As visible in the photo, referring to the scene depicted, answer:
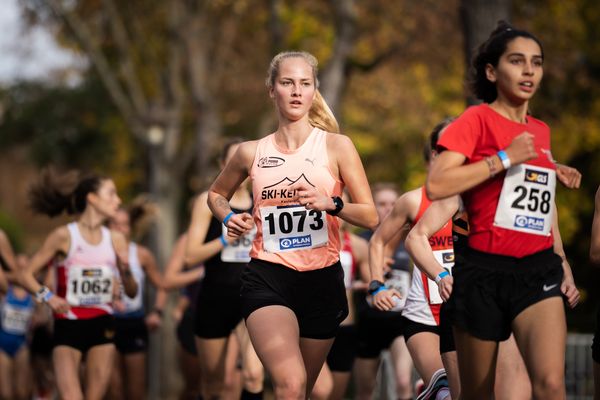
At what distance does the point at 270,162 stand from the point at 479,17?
527cm

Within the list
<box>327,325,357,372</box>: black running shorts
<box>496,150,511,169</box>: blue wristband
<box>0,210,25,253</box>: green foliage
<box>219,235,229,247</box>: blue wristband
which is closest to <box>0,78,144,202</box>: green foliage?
<box>0,210,25,253</box>: green foliage

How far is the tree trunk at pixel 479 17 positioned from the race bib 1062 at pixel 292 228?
510 centimetres

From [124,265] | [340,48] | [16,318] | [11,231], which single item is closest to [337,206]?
[124,265]

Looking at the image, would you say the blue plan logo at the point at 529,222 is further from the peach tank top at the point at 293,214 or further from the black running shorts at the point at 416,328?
the black running shorts at the point at 416,328

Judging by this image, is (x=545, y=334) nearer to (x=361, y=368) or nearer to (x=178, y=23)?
(x=361, y=368)

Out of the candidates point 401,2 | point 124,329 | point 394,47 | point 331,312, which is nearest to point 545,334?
point 331,312

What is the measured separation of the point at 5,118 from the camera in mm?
35156

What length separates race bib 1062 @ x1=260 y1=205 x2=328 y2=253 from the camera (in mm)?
6363

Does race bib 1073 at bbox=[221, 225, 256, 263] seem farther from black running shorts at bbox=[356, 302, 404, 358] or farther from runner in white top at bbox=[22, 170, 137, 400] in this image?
black running shorts at bbox=[356, 302, 404, 358]

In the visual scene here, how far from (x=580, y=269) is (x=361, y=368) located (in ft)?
47.4

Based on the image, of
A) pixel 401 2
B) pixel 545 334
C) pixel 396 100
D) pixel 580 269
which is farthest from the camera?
pixel 396 100

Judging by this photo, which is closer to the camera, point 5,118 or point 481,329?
point 481,329

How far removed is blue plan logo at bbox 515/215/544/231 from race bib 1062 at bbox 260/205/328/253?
132cm

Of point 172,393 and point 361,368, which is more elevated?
point 361,368
